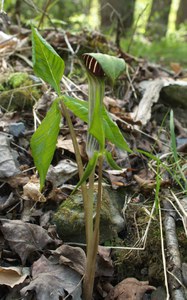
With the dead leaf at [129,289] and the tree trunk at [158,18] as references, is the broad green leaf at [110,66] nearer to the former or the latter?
the dead leaf at [129,289]

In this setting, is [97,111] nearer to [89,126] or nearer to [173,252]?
[89,126]

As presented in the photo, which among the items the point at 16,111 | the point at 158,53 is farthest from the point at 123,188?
the point at 158,53

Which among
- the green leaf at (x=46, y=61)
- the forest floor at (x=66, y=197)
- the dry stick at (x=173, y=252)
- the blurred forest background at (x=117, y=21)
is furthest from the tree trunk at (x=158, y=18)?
the green leaf at (x=46, y=61)

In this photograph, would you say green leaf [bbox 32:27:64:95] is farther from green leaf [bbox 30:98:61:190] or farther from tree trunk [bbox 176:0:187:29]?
tree trunk [bbox 176:0:187:29]

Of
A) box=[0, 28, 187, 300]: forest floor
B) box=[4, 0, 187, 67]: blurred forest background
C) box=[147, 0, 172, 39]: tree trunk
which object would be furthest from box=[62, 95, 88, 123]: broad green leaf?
box=[147, 0, 172, 39]: tree trunk

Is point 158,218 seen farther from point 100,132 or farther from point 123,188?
point 100,132

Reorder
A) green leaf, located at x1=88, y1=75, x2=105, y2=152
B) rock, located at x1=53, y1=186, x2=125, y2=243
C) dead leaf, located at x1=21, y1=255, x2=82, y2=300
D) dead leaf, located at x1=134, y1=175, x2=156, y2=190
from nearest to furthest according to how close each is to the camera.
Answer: green leaf, located at x1=88, y1=75, x2=105, y2=152, dead leaf, located at x1=21, y1=255, x2=82, y2=300, rock, located at x1=53, y1=186, x2=125, y2=243, dead leaf, located at x1=134, y1=175, x2=156, y2=190
